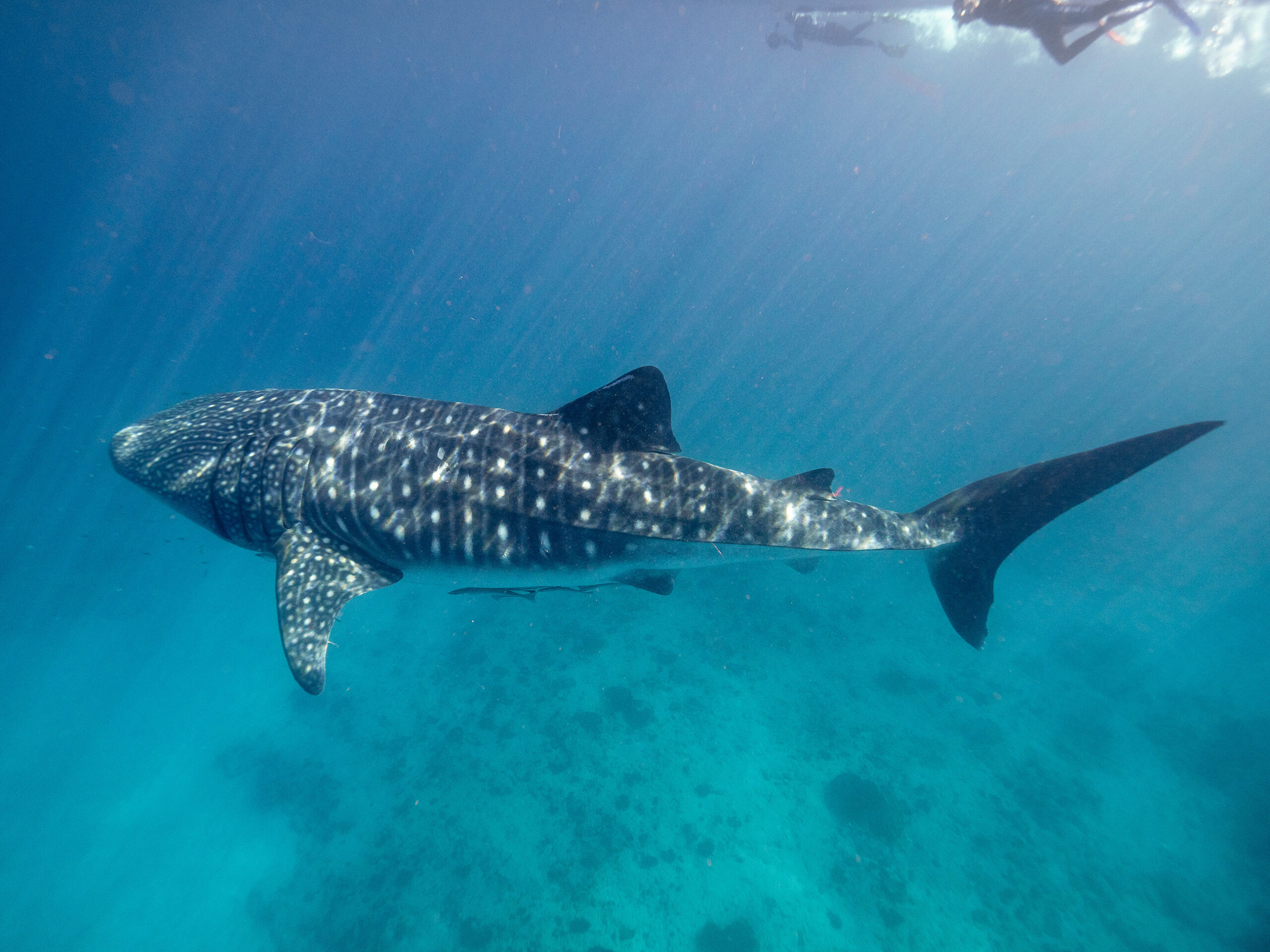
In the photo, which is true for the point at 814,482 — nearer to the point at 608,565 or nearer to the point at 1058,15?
the point at 608,565

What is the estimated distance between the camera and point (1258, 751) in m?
12.9

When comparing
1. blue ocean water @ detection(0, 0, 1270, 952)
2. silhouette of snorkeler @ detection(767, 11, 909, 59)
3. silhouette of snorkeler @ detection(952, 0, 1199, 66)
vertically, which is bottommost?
blue ocean water @ detection(0, 0, 1270, 952)

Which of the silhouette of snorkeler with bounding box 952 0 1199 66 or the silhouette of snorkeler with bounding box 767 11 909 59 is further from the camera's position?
the silhouette of snorkeler with bounding box 767 11 909 59

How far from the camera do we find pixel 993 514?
4641 millimetres

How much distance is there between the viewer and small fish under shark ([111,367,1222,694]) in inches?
164

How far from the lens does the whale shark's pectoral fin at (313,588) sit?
380cm

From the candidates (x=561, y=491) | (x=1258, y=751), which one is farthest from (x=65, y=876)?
Result: (x=1258, y=751)

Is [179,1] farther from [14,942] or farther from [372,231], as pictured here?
[372,231]

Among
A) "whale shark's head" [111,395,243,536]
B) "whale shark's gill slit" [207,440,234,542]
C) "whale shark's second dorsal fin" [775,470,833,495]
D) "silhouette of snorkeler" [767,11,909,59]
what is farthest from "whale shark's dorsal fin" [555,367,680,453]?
"silhouette of snorkeler" [767,11,909,59]

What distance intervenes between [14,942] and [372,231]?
5384 inches

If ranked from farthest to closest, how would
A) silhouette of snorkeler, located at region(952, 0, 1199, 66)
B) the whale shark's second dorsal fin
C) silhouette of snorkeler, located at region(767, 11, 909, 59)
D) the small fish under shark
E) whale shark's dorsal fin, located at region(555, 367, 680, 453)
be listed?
silhouette of snorkeler, located at region(767, 11, 909, 59)
silhouette of snorkeler, located at region(952, 0, 1199, 66)
the whale shark's second dorsal fin
whale shark's dorsal fin, located at region(555, 367, 680, 453)
the small fish under shark

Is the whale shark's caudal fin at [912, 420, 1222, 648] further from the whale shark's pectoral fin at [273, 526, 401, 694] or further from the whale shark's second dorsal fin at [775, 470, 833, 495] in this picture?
the whale shark's pectoral fin at [273, 526, 401, 694]

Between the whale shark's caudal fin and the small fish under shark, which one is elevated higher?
the whale shark's caudal fin

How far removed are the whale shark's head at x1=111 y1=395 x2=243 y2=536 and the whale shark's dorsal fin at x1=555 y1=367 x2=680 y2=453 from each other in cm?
359
